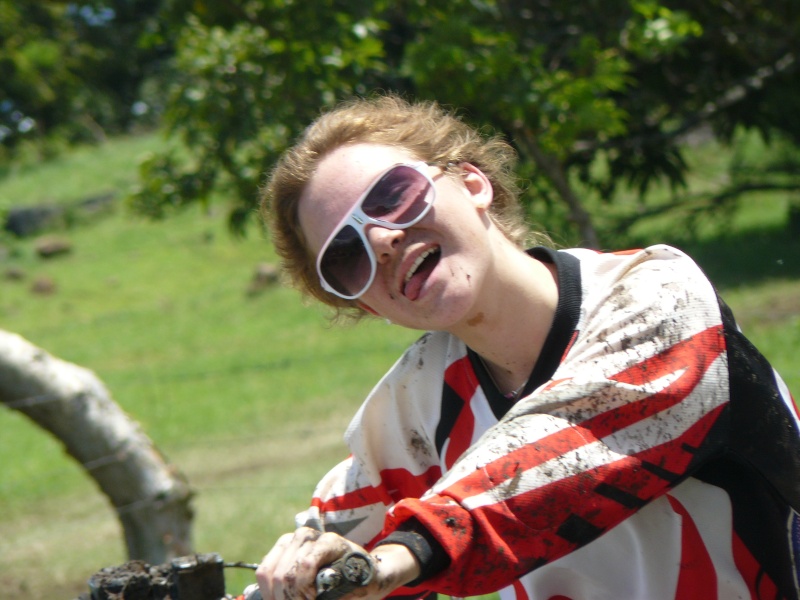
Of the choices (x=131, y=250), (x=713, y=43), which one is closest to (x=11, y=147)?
(x=131, y=250)

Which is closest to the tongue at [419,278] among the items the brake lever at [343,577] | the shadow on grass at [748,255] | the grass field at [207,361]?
the brake lever at [343,577]

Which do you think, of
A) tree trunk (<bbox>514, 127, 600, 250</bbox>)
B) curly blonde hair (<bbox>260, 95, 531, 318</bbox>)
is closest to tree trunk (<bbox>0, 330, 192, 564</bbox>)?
tree trunk (<bbox>514, 127, 600, 250</bbox>)

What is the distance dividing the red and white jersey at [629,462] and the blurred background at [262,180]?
78 cm

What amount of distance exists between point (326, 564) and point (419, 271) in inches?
22.8

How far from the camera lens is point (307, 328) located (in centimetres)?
1298

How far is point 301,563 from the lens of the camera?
4.31 feet

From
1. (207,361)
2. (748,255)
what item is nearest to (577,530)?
(748,255)

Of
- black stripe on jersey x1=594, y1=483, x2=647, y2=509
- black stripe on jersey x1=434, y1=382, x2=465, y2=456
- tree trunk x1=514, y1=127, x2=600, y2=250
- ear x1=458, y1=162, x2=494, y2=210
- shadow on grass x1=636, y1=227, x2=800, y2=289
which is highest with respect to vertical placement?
ear x1=458, y1=162, x2=494, y2=210

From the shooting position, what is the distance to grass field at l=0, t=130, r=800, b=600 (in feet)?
21.5

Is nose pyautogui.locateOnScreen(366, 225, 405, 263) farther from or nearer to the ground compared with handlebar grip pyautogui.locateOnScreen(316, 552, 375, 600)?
farther from the ground

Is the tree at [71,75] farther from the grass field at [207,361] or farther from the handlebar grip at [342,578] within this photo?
the handlebar grip at [342,578]

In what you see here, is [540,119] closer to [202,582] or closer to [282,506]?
[282,506]

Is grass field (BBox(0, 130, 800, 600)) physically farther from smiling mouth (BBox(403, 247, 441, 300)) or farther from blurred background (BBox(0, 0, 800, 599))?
smiling mouth (BBox(403, 247, 441, 300))

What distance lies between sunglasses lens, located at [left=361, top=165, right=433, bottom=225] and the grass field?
0.78m
